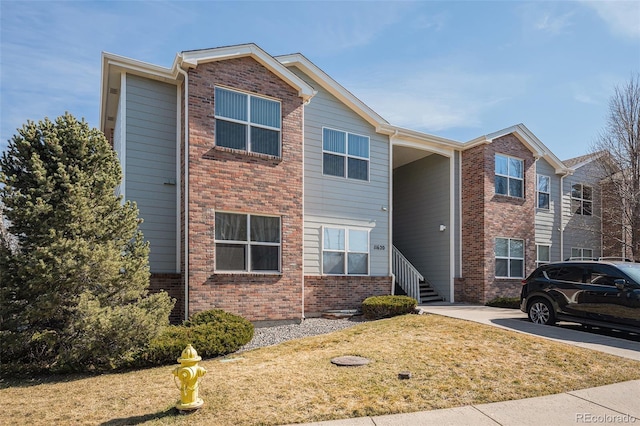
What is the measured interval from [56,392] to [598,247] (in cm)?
2281

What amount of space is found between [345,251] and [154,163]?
20.8 feet

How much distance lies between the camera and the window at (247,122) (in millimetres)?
11070

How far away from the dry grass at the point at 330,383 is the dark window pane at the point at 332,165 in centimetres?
646

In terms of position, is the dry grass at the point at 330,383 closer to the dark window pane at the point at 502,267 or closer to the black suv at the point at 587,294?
the black suv at the point at 587,294

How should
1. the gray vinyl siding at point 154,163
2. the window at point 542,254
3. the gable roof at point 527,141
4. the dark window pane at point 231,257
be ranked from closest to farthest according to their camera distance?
the dark window pane at point 231,257, the gray vinyl siding at point 154,163, the gable roof at point 527,141, the window at point 542,254

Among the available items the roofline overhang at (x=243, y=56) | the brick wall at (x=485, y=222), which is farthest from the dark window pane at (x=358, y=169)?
the brick wall at (x=485, y=222)

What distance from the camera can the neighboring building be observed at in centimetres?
1071

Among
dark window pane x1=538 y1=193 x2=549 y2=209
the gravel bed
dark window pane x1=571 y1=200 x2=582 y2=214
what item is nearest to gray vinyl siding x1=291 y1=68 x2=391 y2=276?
the gravel bed

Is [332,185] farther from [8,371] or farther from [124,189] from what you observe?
[8,371]

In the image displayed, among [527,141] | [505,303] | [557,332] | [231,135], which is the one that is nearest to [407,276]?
[505,303]

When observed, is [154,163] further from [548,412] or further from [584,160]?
[584,160]

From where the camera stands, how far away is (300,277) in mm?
11680

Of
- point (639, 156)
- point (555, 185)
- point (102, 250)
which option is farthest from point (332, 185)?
point (639, 156)

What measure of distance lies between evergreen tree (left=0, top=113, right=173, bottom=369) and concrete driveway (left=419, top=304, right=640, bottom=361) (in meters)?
7.96
